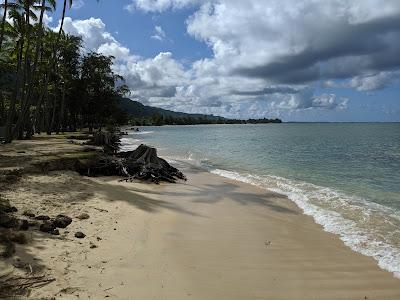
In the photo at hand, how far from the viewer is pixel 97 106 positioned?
57625 millimetres

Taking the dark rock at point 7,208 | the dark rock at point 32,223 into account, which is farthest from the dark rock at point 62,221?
the dark rock at point 7,208

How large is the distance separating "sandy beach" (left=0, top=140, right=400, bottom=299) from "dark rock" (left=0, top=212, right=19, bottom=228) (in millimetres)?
344

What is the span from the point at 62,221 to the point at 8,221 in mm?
1097

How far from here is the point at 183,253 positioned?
7.55 metres

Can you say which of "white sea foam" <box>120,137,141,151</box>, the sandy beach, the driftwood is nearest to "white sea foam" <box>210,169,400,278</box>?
the sandy beach

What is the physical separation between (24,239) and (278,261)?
4.67 m

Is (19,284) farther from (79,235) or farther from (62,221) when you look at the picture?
(62,221)

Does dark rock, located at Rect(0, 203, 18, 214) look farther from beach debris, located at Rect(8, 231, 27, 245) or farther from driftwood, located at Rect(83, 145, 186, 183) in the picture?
driftwood, located at Rect(83, 145, 186, 183)

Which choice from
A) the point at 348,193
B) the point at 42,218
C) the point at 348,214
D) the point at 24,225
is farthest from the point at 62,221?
the point at 348,193

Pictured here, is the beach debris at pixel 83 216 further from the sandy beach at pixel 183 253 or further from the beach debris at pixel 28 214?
the beach debris at pixel 28 214

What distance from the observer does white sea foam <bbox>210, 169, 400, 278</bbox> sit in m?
8.01

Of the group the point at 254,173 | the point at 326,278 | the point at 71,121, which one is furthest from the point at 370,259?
the point at 71,121

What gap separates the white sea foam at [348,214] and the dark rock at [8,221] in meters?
7.00

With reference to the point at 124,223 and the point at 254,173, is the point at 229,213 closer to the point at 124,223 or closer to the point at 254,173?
the point at 124,223
